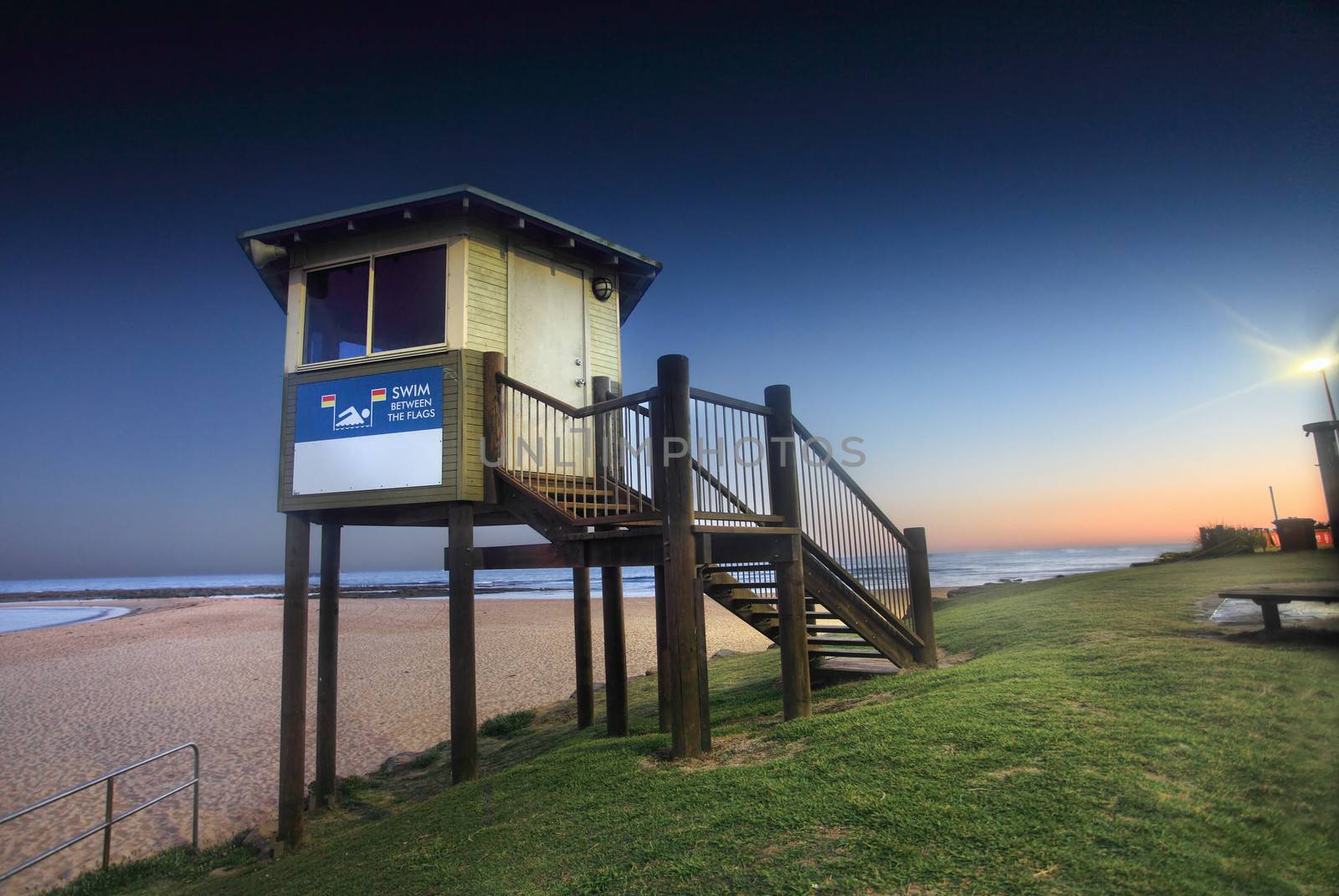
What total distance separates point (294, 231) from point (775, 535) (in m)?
7.10

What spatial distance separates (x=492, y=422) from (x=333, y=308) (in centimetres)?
333

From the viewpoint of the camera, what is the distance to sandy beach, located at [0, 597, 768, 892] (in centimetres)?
1007

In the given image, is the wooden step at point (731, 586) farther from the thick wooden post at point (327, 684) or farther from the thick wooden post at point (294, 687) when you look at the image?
the thick wooden post at point (327, 684)

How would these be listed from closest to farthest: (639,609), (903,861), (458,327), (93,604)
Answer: (903,861), (458,327), (639,609), (93,604)

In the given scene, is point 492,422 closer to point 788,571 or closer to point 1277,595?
point 788,571

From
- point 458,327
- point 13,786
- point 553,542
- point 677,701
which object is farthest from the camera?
point 13,786

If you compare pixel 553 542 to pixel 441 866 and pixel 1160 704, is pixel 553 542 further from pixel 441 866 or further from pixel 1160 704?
pixel 1160 704

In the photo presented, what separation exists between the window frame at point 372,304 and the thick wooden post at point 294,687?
6.71 feet

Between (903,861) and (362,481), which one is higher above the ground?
(362,481)

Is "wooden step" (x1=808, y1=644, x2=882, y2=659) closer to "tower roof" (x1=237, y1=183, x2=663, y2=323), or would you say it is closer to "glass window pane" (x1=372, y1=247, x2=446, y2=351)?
"tower roof" (x1=237, y1=183, x2=663, y2=323)

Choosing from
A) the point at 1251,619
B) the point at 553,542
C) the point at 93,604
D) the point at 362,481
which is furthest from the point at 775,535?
the point at 93,604

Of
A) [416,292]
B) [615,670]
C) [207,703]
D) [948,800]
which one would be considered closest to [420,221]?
[416,292]

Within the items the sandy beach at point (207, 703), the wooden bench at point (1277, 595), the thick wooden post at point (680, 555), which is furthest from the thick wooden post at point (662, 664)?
the wooden bench at point (1277, 595)

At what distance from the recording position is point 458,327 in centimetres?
827
